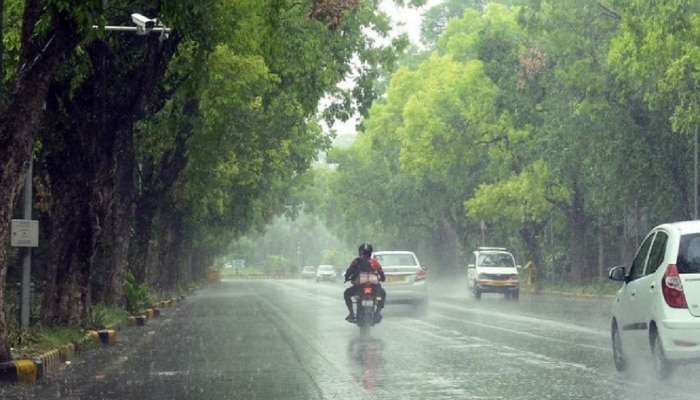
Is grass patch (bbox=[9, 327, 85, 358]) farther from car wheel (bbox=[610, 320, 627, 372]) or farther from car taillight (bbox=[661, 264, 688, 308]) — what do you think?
car taillight (bbox=[661, 264, 688, 308])

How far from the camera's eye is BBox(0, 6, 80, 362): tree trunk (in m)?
14.7

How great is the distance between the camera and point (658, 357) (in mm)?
12336

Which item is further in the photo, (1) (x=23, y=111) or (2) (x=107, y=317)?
(2) (x=107, y=317)

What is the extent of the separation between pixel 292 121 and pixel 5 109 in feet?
74.7

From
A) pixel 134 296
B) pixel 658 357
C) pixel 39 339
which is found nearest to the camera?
pixel 658 357

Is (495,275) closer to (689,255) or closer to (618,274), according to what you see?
(618,274)

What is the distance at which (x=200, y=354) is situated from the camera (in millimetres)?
18188

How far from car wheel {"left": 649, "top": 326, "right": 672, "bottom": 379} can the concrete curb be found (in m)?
7.93

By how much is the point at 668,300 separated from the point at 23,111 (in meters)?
8.53

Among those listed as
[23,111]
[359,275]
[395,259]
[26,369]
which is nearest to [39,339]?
[26,369]

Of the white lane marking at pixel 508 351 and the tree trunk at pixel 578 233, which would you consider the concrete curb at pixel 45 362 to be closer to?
the white lane marking at pixel 508 351

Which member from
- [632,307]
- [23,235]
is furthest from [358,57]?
[632,307]

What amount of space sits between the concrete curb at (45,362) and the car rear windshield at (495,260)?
24873mm

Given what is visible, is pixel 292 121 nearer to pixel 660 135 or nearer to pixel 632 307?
pixel 660 135
